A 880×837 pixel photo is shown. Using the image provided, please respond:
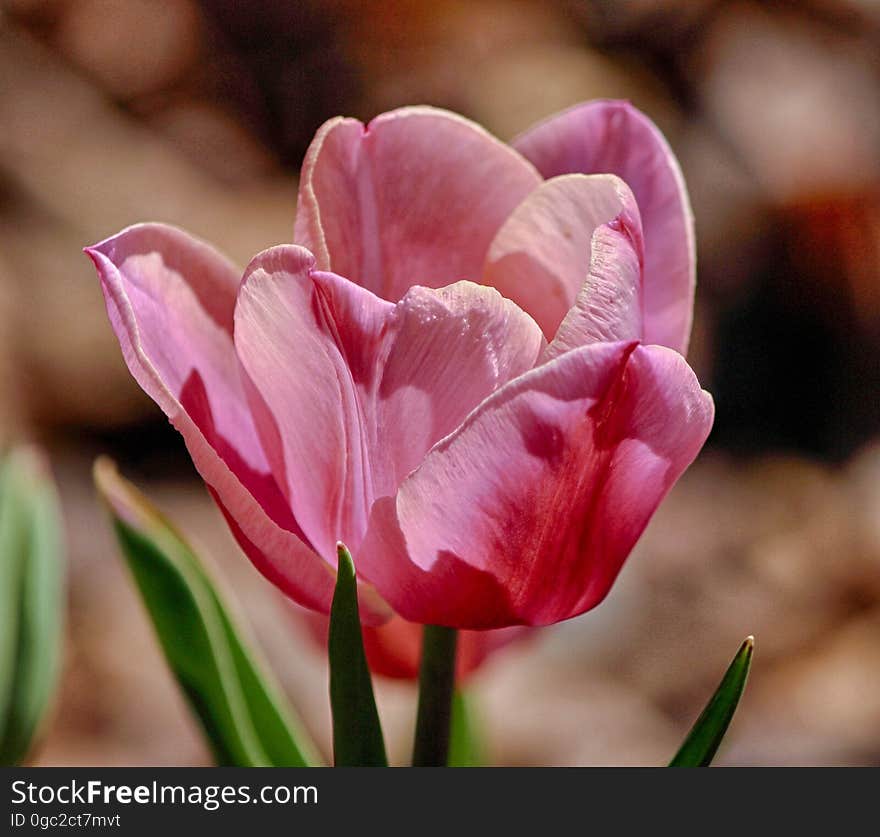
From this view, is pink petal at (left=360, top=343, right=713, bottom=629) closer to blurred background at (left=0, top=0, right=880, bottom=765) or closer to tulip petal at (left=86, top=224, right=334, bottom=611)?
tulip petal at (left=86, top=224, right=334, bottom=611)

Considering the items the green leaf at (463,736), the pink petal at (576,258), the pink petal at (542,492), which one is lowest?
the green leaf at (463,736)

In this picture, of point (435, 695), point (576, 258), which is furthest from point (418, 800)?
point (576, 258)

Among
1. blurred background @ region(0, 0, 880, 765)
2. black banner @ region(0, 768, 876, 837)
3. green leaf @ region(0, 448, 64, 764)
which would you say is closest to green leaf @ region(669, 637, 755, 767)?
black banner @ region(0, 768, 876, 837)

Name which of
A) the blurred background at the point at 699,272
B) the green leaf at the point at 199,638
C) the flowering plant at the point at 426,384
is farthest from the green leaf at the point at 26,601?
the blurred background at the point at 699,272

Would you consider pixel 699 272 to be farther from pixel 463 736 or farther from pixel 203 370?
pixel 203 370

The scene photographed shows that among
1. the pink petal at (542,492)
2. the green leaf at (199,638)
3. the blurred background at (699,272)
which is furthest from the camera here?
the blurred background at (699,272)

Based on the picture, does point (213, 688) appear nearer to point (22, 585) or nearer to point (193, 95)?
point (22, 585)

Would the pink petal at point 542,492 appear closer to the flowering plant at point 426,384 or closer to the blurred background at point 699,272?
the flowering plant at point 426,384
